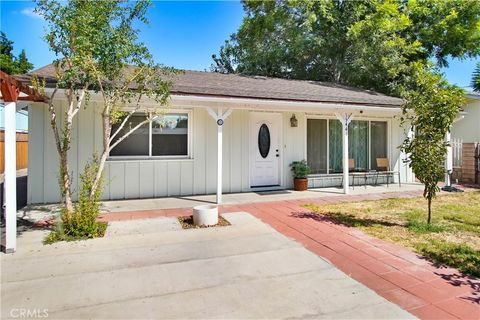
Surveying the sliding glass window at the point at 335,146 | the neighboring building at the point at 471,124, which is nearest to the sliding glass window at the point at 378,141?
the sliding glass window at the point at 335,146

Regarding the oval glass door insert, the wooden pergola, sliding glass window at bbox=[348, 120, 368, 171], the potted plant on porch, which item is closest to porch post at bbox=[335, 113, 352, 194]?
the potted plant on porch

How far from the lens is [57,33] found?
4.72m

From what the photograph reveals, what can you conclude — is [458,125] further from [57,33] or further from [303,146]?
[57,33]

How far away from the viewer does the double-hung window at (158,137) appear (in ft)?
26.1

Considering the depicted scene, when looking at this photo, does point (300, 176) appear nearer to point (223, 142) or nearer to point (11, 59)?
point (223, 142)

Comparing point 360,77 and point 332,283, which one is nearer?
point 332,283

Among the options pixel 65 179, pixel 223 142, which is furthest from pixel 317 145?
pixel 65 179

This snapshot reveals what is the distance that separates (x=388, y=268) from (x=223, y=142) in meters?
5.76

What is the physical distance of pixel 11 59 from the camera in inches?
1112

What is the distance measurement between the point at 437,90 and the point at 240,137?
5.04 m

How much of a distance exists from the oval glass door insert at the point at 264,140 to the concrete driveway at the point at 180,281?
4613 millimetres

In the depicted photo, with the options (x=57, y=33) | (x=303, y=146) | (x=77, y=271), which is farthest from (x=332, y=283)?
(x=303, y=146)

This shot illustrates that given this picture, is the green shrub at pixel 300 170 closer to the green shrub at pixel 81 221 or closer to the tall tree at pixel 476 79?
the green shrub at pixel 81 221

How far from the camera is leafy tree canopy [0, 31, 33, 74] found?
25.3 meters
